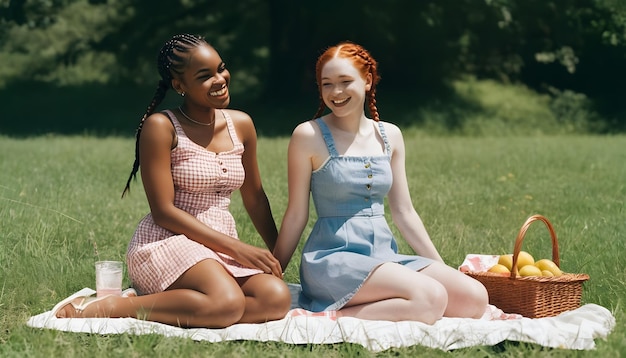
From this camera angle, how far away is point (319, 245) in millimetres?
4559

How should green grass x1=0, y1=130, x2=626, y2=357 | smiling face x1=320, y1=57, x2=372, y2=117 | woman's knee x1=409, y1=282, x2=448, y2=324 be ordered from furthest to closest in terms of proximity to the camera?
smiling face x1=320, y1=57, x2=372, y2=117 < woman's knee x1=409, y1=282, x2=448, y2=324 < green grass x1=0, y1=130, x2=626, y2=357

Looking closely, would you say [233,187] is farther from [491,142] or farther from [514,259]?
[491,142]

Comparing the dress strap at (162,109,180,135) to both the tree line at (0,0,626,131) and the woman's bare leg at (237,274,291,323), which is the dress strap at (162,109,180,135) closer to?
the woman's bare leg at (237,274,291,323)

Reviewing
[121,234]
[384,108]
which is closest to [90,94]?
[384,108]

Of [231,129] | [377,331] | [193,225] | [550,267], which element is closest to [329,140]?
[231,129]

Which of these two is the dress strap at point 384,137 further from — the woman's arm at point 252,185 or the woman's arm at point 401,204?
the woman's arm at point 252,185

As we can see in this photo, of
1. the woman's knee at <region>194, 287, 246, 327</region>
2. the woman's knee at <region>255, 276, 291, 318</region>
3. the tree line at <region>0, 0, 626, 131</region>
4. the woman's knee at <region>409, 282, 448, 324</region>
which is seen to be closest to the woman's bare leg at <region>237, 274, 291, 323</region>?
the woman's knee at <region>255, 276, 291, 318</region>

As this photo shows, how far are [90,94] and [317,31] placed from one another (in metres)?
6.18

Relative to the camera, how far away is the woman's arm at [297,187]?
4.59 m

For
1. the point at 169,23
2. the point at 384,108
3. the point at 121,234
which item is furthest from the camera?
the point at 169,23

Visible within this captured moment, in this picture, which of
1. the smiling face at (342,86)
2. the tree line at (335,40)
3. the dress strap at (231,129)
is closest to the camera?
the smiling face at (342,86)

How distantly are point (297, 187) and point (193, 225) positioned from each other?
572 mm

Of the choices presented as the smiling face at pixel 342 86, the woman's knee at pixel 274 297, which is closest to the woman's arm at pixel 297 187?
the smiling face at pixel 342 86

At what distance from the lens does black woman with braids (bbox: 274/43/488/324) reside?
4312mm
